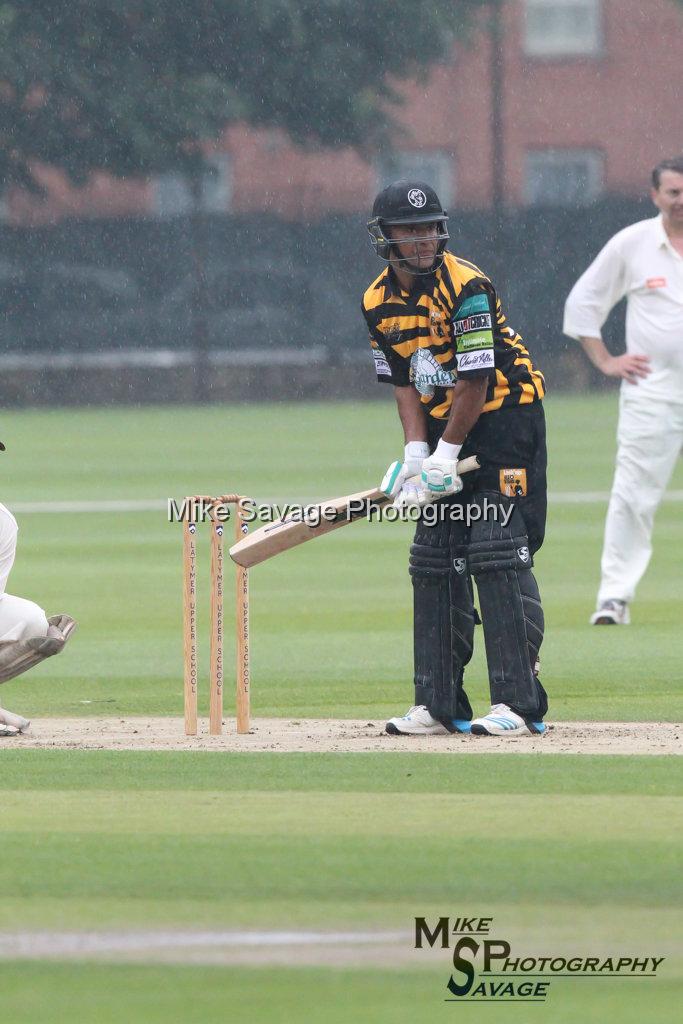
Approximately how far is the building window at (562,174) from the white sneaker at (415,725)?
3773 centimetres

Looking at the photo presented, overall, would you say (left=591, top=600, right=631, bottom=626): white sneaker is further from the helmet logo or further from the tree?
the tree

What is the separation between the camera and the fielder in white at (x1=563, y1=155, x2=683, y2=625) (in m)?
10.8

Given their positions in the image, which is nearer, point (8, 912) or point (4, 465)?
point (8, 912)

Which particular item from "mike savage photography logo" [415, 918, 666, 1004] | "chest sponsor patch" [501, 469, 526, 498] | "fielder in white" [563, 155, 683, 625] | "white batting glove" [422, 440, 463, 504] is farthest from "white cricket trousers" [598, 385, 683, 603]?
"mike savage photography logo" [415, 918, 666, 1004]

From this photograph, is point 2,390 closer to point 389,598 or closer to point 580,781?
point 389,598

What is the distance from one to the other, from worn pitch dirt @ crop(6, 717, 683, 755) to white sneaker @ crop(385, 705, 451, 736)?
41 mm

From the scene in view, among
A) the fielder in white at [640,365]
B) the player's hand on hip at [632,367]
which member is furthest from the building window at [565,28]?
the player's hand on hip at [632,367]

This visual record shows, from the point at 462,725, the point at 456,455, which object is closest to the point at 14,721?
the point at 462,725

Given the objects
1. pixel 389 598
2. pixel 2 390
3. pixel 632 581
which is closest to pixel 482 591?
pixel 632 581

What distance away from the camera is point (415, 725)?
7727mm

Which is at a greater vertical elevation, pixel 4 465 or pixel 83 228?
pixel 83 228

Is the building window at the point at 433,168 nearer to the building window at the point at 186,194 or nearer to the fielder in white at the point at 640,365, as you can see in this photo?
the building window at the point at 186,194

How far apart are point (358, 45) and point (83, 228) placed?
19.0 feet

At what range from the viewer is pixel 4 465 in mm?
21750
